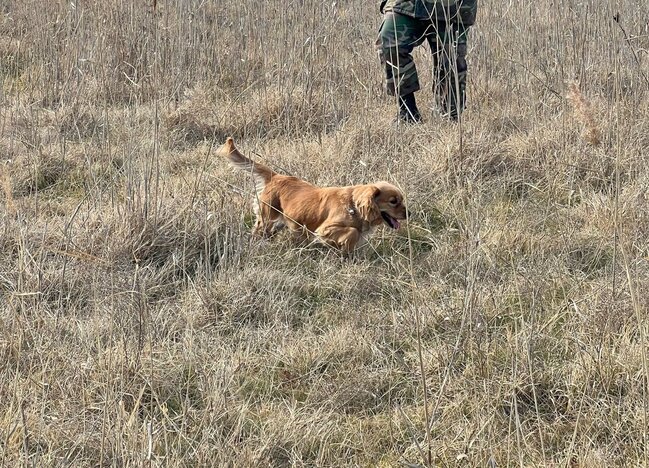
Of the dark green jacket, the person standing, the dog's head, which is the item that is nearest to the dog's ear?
the dog's head

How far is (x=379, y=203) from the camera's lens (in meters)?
3.05

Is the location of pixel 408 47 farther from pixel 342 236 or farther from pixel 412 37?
pixel 342 236

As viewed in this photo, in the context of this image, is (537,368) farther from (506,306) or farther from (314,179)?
(314,179)

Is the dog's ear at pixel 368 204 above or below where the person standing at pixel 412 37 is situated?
below

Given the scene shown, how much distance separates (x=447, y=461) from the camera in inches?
71.4

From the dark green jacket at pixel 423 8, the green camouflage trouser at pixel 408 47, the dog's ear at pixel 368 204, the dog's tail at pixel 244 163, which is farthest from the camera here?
the green camouflage trouser at pixel 408 47

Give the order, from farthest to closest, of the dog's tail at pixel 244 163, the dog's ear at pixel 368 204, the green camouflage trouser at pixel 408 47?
1. the green camouflage trouser at pixel 408 47
2. the dog's tail at pixel 244 163
3. the dog's ear at pixel 368 204

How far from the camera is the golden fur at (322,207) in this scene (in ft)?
10.0

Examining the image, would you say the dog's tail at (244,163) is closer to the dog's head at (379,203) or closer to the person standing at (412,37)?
the dog's head at (379,203)

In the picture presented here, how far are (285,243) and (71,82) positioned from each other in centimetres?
235

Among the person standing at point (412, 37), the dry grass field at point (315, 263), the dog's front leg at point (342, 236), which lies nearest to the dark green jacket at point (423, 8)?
the person standing at point (412, 37)

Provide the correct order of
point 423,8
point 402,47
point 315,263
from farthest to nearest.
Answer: point 402,47, point 423,8, point 315,263

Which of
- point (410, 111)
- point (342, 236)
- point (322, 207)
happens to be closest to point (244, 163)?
point (322, 207)

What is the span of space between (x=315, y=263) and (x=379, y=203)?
0.38 meters
